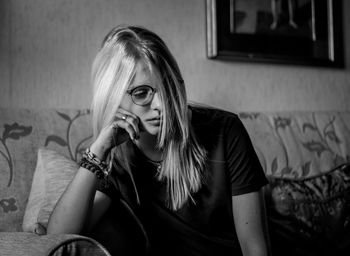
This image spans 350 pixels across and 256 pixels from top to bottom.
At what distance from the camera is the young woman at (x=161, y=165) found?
1.14m

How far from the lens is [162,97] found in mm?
1146

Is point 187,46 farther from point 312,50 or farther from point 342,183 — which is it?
point 342,183

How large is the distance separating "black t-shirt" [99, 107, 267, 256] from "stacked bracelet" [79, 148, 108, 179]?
0.08 m

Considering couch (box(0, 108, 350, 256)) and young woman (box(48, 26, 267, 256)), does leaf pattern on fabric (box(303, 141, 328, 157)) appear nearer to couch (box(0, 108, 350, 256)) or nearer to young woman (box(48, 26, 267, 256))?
couch (box(0, 108, 350, 256))

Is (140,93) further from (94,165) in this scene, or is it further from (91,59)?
(91,59)

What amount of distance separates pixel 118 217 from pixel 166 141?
265 mm

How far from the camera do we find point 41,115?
Result: 1.48 meters

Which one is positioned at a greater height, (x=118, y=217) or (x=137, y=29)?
(x=137, y=29)

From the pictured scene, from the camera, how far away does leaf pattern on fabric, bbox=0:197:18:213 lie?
130 centimetres

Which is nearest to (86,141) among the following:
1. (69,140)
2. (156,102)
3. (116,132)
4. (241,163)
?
(69,140)

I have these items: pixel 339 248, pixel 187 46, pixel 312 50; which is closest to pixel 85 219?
pixel 339 248

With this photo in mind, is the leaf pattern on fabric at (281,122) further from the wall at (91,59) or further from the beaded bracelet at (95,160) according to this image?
the beaded bracelet at (95,160)

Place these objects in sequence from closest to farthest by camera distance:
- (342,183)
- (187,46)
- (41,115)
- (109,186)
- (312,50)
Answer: (109,186) → (41,115) → (342,183) → (187,46) → (312,50)

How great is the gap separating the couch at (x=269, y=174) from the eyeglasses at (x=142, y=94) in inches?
12.5
